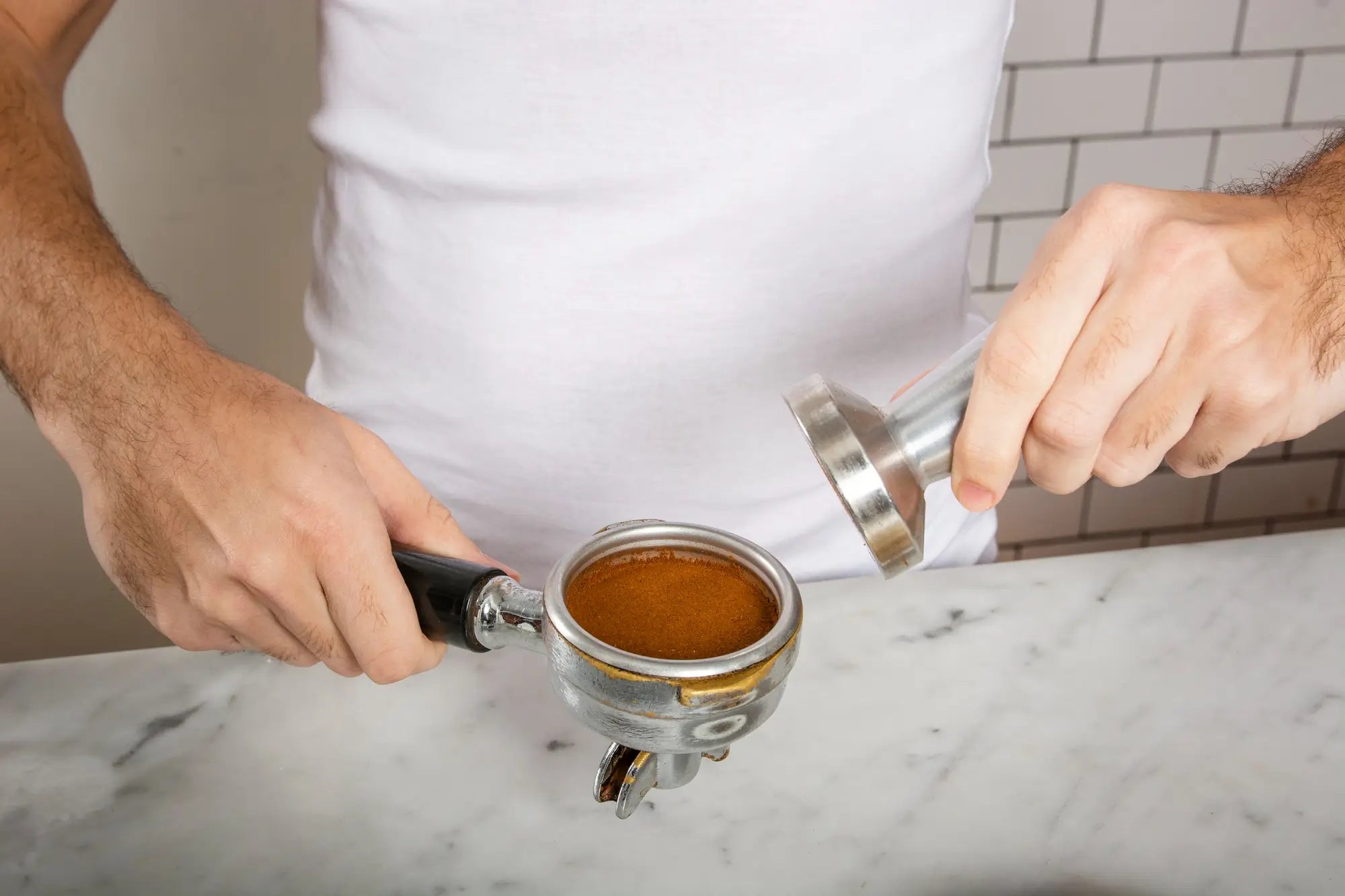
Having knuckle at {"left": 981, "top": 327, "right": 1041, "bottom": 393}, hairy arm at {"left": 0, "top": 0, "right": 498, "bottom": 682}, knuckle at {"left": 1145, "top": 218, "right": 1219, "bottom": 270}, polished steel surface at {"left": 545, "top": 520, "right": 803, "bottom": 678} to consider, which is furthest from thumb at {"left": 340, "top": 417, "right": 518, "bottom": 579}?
knuckle at {"left": 1145, "top": 218, "right": 1219, "bottom": 270}

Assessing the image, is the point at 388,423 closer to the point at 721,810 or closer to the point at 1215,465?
the point at 721,810

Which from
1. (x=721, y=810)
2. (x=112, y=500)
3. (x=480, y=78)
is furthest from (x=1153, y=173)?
(x=112, y=500)

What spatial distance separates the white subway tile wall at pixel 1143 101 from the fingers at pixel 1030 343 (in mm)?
1128

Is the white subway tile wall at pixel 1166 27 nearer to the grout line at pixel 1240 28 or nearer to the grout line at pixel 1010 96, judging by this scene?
the grout line at pixel 1240 28

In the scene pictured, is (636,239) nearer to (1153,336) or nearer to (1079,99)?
(1153,336)

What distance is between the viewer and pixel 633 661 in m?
0.60

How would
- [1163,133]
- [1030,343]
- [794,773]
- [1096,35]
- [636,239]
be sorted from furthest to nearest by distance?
[1163,133] → [1096,35] → [636,239] → [794,773] → [1030,343]

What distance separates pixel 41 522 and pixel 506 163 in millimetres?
1021

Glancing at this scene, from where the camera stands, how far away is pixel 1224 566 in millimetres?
1014

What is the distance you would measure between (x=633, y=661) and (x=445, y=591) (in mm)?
172

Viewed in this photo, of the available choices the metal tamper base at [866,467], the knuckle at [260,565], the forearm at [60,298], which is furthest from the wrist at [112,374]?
the metal tamper base at [866,467]

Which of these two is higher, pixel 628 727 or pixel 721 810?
pixel 628 727

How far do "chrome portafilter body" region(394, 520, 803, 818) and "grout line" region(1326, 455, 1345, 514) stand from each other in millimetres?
1835

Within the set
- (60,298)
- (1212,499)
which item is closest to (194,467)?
(60,298)
